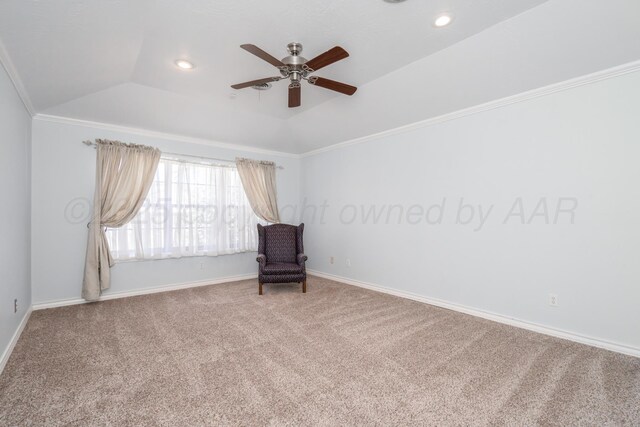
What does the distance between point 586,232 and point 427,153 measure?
6.29 feet

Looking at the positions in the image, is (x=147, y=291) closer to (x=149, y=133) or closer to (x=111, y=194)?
(x=111, y=194)

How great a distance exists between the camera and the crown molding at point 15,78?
7.22 feet

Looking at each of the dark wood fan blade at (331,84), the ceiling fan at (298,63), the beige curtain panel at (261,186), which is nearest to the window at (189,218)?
the beige curtain panel at (261,186)

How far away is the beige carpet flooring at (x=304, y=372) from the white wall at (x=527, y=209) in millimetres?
407

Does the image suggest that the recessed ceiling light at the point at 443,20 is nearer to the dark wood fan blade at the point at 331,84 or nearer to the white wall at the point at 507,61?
the white wall at the point at 507,61

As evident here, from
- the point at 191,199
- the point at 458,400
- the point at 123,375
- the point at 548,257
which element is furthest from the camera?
the point at 191,199

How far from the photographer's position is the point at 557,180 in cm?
288

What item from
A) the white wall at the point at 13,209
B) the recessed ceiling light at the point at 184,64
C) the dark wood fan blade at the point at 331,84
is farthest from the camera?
the recessed ceiling light at the point at 184,64

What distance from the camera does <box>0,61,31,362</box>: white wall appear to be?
2.33 m

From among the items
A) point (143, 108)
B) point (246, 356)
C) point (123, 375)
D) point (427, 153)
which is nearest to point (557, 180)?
point (427, 153)

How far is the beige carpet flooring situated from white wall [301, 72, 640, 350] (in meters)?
0.41

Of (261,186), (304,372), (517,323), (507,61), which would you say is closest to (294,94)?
(507,61)

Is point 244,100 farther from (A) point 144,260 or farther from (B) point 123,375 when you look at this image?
(B) point 123,375

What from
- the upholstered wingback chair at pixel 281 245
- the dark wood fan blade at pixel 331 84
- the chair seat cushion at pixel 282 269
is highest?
the dark wood fan blade at pixel 331 84
